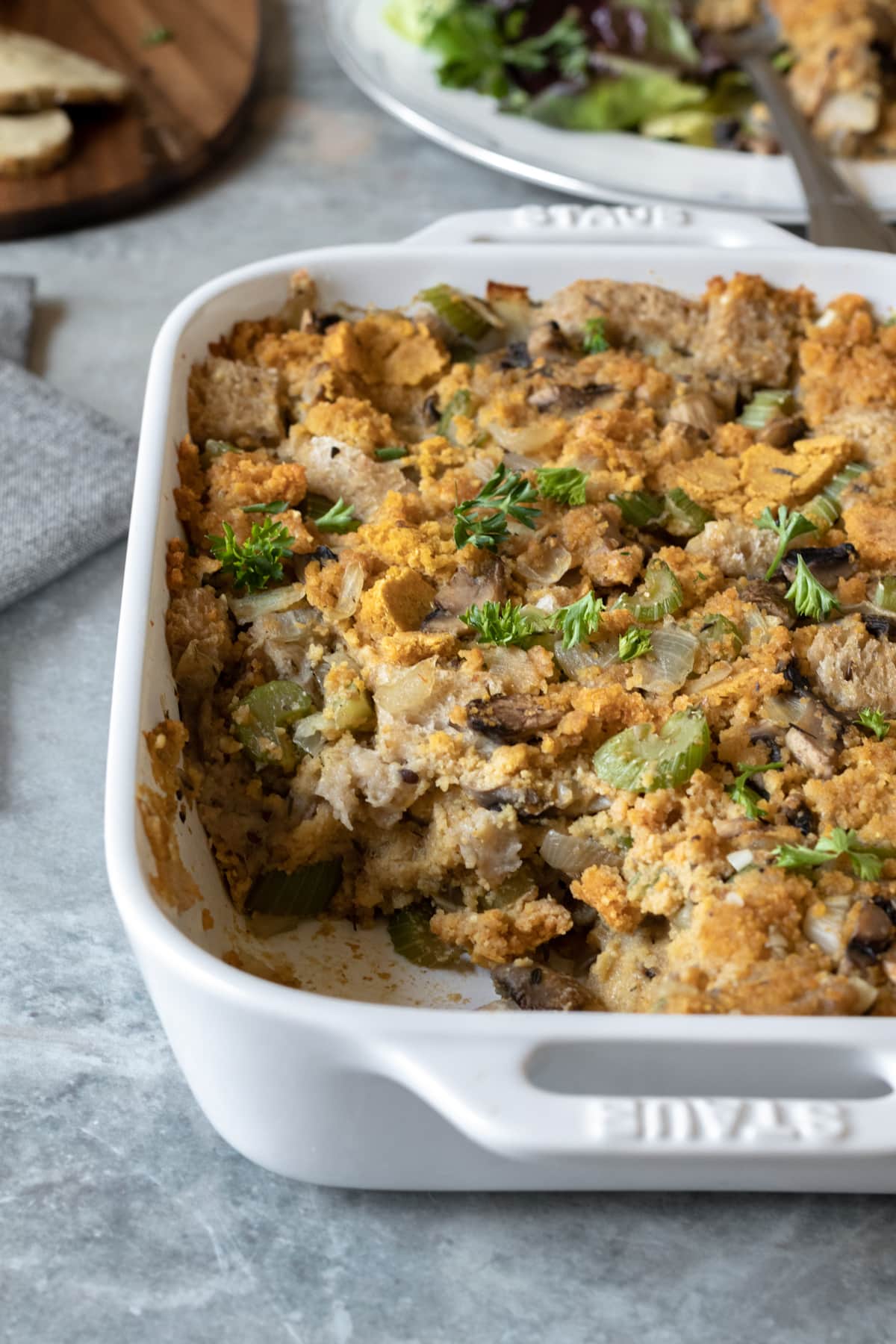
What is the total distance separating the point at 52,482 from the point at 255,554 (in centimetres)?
92

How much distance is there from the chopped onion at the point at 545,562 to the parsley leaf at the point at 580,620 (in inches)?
5.1

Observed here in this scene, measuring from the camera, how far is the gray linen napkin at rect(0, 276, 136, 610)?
9.10 ft

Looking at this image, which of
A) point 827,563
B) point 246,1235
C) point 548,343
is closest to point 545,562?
point 827,563

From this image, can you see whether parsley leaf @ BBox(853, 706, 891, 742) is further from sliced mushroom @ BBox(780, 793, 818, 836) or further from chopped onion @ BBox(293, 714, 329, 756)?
chopped onion @ BBox(293, 714, 329, 756)

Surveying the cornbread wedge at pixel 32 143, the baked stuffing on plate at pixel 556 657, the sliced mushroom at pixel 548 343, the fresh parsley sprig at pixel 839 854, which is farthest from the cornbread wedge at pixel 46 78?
the fresh parsley sprig at pixel 839 854

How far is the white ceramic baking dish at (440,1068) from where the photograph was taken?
1.46 metres

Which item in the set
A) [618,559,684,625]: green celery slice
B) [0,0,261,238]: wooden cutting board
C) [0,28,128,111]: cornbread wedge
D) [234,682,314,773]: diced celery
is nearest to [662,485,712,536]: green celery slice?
[618,559,684,625]: green celery slice

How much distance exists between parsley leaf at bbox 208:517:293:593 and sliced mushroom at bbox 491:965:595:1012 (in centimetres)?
71

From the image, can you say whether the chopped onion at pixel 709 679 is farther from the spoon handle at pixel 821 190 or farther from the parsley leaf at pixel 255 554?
the spoon handle at pixel 821 190

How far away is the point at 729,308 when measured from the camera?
2598 mm

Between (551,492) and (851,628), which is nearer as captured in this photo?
(851,628)

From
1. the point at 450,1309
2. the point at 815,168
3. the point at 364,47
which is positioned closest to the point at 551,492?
the point at 450,1309

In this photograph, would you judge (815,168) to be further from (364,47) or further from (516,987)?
(516,987)

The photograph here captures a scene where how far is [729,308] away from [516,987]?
137cm
